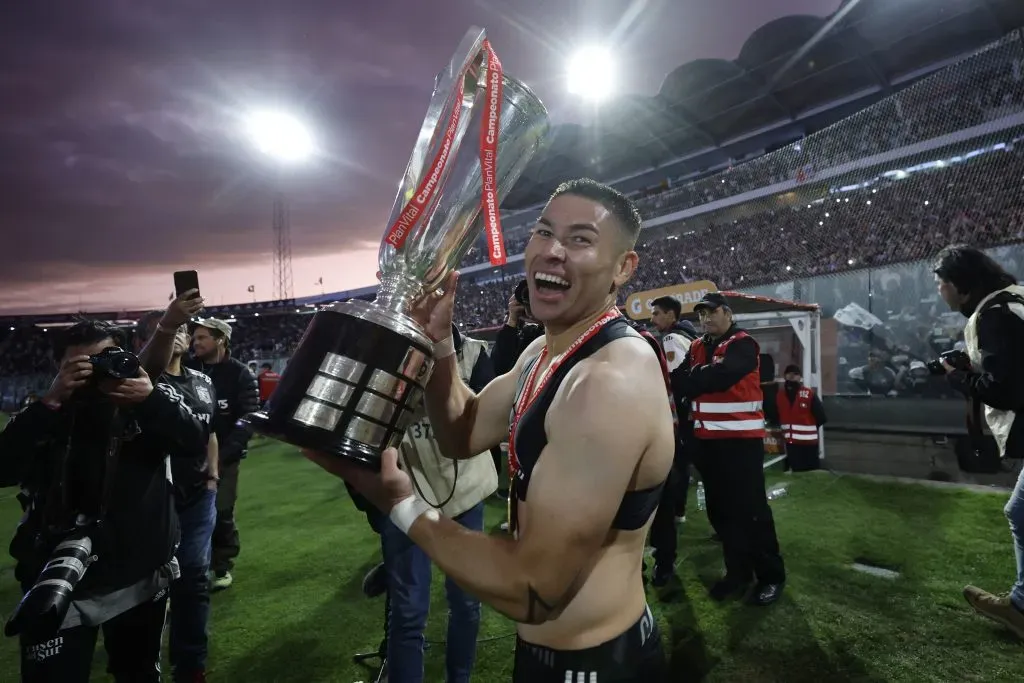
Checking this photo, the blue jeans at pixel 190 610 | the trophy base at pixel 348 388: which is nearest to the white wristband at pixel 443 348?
the trophy base at pixel 348 388

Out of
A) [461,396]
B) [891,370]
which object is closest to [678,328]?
[461,396]

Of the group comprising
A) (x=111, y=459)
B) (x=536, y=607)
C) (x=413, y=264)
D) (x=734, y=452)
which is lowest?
(x=734, y=452)

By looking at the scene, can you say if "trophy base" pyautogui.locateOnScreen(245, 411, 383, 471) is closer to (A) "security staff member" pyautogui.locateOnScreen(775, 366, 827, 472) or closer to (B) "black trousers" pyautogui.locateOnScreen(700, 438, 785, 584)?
(B) "black trousers" pyautogui.locateOnScreen(700, 438, 785, 584)

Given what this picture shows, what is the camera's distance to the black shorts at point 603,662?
1410 millimetres

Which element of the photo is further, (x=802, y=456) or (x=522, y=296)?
(x=802, y=456)

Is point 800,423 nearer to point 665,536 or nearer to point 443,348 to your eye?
point 665,536

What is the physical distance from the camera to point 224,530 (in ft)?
16.9

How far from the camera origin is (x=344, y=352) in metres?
1.24

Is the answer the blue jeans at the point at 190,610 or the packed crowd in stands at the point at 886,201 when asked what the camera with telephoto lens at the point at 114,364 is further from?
the packed crowd in stands at the point at 886,201

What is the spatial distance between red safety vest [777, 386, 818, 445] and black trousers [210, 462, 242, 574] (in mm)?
7490

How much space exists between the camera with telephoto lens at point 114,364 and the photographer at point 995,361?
4604mm

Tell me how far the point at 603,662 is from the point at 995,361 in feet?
11.0

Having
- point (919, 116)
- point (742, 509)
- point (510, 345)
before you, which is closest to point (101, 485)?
point (510, 345)

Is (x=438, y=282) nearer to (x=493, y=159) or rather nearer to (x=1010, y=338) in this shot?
(x=493, y=159)
